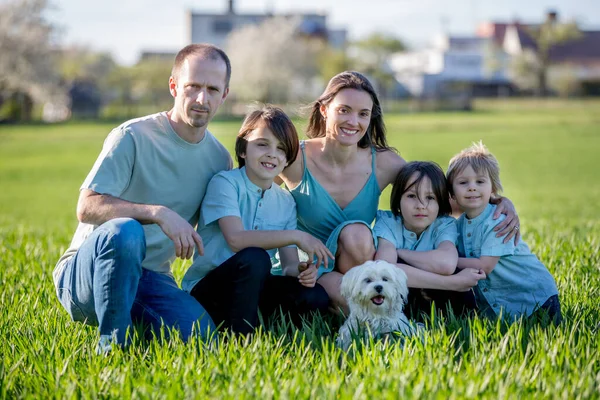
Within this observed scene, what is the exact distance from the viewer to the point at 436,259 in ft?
14.4

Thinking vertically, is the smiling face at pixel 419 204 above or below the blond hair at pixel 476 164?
below

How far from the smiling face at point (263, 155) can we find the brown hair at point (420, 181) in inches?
29.9

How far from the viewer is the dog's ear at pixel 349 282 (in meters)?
3.99

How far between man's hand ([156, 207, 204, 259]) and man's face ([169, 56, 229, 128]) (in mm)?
722

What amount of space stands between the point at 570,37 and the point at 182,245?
8384 centimetres

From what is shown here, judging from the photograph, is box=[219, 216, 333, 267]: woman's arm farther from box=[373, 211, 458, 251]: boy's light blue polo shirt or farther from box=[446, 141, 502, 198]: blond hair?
box=[446, 141, 502, 198]: blond hair

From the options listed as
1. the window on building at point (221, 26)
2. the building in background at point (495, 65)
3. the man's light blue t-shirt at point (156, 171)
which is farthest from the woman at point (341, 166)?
the window on building at point (221, 26)

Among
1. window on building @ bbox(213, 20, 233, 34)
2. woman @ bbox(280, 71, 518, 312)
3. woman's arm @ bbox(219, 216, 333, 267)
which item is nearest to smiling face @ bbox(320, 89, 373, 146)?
woman @ bbox(280, 71, 518, 312)

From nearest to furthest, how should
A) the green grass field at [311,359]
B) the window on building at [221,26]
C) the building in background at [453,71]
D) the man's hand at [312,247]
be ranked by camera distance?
the green grass field at [311,359] → the man's hand at [312,247] → the building in background at [453,71] → the window on building at [221,26]

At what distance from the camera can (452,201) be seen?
4773mm

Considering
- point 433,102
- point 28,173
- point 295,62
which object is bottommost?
point 28,173

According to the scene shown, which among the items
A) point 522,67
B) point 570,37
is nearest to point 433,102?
point 522,67

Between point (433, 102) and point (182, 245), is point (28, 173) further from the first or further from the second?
point (433, 102)

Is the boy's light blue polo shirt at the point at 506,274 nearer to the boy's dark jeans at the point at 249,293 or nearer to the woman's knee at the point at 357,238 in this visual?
the woman's knee at the point at 357,238
